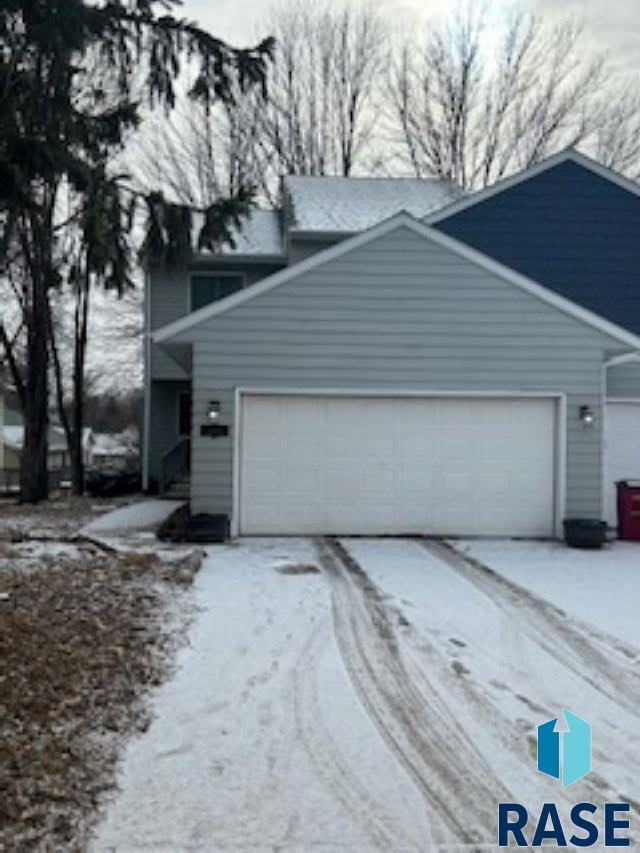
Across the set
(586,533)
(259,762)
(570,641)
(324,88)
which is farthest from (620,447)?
(324,88)

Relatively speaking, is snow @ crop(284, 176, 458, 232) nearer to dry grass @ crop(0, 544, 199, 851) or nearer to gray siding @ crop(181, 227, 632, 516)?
gray siding @ crop(181, 227, 632, 516)

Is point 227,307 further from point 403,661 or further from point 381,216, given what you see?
point 381,216

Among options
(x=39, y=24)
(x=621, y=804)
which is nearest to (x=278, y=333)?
(x=39, y=24)

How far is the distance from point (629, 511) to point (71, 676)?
28.5ft

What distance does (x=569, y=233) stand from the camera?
13.6m

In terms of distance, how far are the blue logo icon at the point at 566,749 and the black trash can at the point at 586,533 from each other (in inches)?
237

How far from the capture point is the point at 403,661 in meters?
5.17

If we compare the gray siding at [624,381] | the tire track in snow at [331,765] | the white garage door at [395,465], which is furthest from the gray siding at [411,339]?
the tire track in snow at [331,765]

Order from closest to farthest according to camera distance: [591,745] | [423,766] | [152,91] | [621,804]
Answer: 1. [621,804]
2. [423,766]
3. [591,745]
4. [152,91]

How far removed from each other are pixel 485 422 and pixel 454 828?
7.87 m

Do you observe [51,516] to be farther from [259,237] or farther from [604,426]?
[259,237]

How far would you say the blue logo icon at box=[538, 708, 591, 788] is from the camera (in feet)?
11.8

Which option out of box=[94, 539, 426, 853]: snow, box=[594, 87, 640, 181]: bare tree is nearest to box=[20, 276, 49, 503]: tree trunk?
box=[94, 539, 426, 853]: snow

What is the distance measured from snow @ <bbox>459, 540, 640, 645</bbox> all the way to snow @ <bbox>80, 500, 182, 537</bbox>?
4.69m
